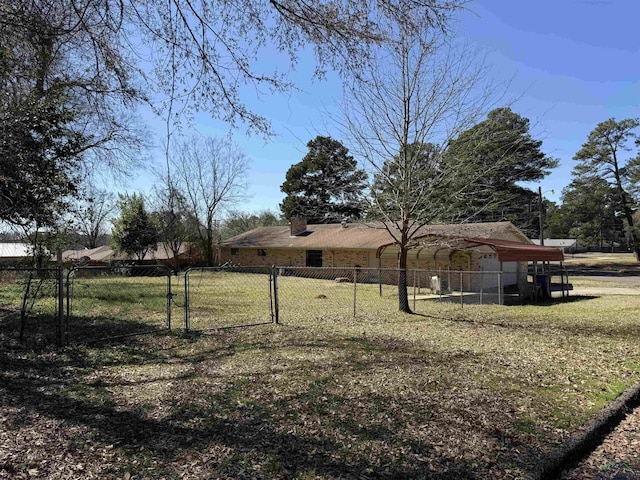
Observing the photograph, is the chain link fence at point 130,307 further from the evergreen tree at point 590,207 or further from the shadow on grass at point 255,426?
the evergreen tree at point 590,207

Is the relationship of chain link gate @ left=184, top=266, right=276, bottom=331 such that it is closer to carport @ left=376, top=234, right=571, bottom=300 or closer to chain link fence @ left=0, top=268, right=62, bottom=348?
chain link fence @ left=0, top=268, right=62, bottom=348

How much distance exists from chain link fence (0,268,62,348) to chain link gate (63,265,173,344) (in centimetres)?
25

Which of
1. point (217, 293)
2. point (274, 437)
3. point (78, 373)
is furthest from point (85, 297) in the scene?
point (274, 437)

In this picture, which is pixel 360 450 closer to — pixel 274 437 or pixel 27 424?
pixel 274 437

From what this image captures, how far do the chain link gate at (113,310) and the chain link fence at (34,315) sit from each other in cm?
25

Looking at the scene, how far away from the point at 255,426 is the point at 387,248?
19.5 metres

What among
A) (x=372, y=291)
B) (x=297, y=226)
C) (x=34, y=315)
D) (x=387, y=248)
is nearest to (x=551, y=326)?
(x=372, y=291)

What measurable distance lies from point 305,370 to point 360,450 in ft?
7.72

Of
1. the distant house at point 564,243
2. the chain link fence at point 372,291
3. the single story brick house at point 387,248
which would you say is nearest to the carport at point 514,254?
the single story brick house at point 387,248

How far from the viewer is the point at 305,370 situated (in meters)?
5.88

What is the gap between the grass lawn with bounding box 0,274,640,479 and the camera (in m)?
3.38

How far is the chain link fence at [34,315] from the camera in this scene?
730 cm

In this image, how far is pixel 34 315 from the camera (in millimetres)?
10000

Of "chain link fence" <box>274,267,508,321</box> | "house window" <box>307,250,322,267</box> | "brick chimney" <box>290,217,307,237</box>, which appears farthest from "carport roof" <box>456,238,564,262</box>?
"brick chimney" <box>290,217,307,237</box>
